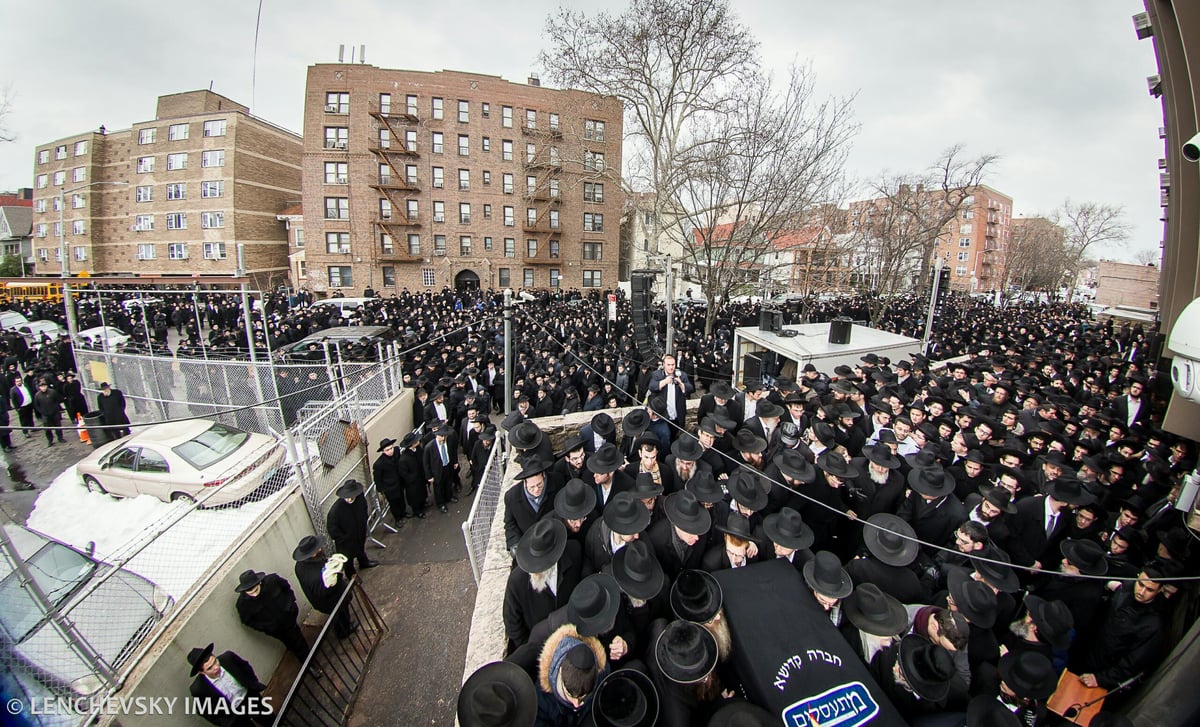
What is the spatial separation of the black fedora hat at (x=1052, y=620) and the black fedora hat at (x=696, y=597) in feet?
6.05

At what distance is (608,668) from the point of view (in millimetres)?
2504

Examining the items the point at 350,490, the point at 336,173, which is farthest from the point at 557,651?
the point at 336,173

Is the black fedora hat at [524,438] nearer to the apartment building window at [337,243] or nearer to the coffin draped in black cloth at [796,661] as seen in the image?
the coffin draped in black cloth at [796,661]

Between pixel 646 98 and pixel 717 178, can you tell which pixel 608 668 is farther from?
pixel 646 98

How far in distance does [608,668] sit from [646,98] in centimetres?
1868

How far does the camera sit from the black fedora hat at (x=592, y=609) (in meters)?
2.40

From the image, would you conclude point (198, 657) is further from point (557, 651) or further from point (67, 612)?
point (557, 651)

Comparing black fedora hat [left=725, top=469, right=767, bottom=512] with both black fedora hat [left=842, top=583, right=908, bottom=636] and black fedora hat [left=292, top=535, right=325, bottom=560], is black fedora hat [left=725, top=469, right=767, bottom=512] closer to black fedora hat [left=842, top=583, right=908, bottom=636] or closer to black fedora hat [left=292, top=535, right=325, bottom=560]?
black fedora hat [left=842, top=583, right=908, bottom=636]

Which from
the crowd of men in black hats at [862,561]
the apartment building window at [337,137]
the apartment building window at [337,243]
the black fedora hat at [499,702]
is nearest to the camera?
the black fedora hat at [499,702]

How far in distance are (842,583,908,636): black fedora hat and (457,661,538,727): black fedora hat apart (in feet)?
6.55

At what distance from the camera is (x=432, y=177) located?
1237 inches

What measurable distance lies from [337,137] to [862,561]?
38133 mm

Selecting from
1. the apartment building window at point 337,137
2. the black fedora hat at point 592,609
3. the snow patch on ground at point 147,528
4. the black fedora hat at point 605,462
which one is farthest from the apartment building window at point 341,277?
the black fedora hat at point 592,609

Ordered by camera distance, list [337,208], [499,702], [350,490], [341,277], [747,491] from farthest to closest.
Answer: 1. [341,277]
2. [337,208]
3. [350,490]
4. [747,491]
5. [499,702]
